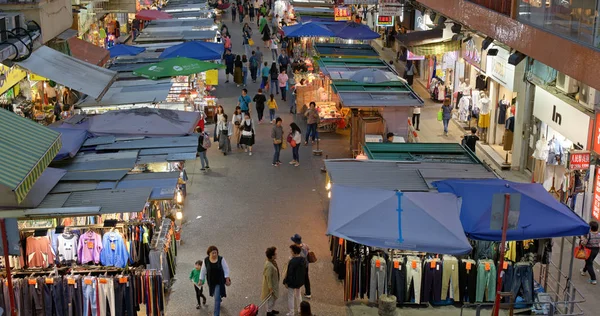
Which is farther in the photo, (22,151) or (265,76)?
(265,76)

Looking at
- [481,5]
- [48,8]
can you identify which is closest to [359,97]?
[481,5]

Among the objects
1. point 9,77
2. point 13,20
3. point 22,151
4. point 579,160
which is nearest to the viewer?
point 22,151

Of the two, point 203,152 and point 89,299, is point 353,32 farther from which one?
point 89,299

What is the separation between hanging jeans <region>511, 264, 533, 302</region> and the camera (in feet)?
43.4

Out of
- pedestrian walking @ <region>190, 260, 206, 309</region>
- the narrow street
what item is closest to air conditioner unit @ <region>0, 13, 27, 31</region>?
the narrow street

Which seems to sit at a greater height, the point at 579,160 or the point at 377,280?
the point at 579,160

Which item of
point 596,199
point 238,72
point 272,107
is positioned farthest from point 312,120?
point 238,72

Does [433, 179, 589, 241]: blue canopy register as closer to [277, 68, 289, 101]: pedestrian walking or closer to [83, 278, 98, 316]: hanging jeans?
[83, 278, 98, 316]: hanging jeans

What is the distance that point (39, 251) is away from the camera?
42.0 feet

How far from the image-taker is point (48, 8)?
22.1m

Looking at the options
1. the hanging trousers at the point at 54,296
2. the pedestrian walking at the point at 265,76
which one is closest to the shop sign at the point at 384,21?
the pedestrian walking at the point at 265,76

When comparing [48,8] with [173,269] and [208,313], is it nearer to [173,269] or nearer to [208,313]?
[173,269]

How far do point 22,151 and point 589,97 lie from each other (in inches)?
458

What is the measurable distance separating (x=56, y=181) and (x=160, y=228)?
6.84ft
